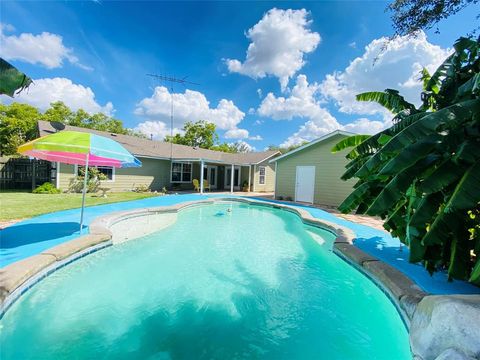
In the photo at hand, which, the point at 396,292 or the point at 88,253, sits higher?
the point at 396,292

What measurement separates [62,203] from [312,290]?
38.6 ft

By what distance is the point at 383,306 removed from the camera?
420cm

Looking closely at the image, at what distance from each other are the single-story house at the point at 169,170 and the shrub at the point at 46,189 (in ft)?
1.36

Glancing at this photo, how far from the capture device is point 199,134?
144ft

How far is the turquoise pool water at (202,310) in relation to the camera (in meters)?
3.20

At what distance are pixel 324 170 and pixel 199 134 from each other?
32.3m

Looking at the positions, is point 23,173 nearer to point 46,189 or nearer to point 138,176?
point 46,189

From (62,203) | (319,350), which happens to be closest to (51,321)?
(319,350)

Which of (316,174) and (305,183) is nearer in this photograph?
(316,174)

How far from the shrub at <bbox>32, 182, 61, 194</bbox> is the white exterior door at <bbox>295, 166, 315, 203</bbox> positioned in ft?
52.8

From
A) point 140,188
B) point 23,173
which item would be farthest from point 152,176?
point 23,173

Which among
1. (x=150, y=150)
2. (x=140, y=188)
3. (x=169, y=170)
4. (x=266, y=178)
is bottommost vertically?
(x=140, y=188)

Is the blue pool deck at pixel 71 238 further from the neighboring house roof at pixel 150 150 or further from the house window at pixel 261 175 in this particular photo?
the house window at pixel 261 175

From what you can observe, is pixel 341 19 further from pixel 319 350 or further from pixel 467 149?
pixel 319 350
